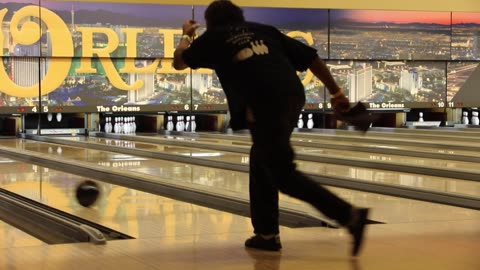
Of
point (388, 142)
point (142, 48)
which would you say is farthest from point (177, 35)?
point (388, 142)

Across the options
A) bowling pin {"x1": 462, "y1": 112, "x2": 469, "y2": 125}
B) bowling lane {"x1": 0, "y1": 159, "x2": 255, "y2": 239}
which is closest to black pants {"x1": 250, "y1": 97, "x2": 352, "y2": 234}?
bowling lane {"x1": 0, "y1": 159, "x2": 255, "y2": 239}

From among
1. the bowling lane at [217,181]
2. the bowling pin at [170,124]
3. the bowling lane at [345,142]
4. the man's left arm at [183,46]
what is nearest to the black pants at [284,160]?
the man's left arm at [183,46]

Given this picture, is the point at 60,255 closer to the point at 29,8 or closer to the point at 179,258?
the point at 179,258

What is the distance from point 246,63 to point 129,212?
1.27 metres

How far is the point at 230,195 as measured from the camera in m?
3.85

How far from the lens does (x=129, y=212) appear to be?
3.42 meters

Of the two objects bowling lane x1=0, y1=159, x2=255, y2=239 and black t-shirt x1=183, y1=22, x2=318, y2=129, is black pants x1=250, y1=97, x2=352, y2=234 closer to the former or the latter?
black t-shirt x1=183, y1=22, x2=318, y2=129

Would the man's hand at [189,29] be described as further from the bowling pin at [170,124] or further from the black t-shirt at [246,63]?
the bowling pin at [170,124]

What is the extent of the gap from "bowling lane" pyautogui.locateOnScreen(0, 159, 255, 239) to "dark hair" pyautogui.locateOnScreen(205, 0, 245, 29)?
0.78m

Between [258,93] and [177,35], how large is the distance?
22.5 ft

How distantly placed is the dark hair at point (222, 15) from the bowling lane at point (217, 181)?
3.30ft

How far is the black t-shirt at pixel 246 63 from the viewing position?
7.81 feet

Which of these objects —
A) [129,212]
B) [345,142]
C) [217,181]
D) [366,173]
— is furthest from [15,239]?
[345,142]

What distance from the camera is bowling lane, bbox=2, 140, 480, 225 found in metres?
3.36
